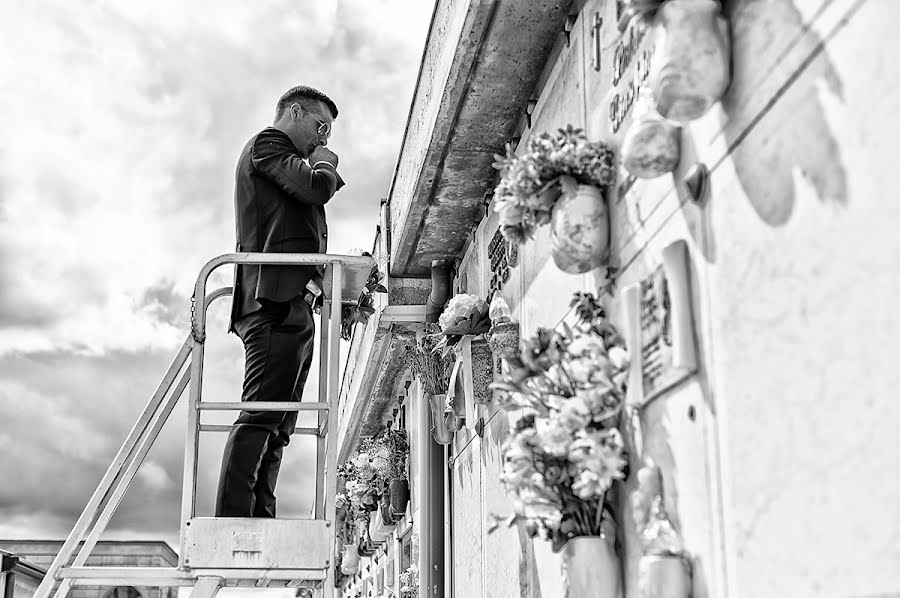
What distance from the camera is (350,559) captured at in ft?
63.3

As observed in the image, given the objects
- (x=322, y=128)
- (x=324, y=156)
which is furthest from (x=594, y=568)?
(x=322, y=128)

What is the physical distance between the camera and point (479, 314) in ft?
24.2

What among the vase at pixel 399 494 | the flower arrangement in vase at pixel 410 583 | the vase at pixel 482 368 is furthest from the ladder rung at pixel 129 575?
the vase at pixel 399 494

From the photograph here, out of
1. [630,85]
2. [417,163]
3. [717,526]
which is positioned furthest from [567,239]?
[417,163]

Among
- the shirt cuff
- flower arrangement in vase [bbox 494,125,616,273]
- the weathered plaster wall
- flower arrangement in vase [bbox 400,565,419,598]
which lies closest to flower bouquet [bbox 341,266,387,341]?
the shirt cuff

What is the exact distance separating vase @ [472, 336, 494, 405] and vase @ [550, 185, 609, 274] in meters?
2.60

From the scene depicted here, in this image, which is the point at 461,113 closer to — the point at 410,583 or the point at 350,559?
the point at 410,583

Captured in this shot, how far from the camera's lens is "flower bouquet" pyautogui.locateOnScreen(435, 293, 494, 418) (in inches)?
289

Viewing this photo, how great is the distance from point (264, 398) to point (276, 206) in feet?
4.03

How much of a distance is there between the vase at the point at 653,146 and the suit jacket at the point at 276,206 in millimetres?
3259

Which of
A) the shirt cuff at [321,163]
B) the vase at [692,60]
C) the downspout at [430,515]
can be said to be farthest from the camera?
the downspout at [430,515]

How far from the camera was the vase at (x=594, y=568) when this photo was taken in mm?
→ 4531

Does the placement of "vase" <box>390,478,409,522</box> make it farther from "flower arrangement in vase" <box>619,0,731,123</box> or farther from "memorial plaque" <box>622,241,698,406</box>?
"flower arrangement in vase" <box>619,0,731,123</box>

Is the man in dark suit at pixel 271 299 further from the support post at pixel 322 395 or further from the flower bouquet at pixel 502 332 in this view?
the flower bouquet at pixel 502 332
